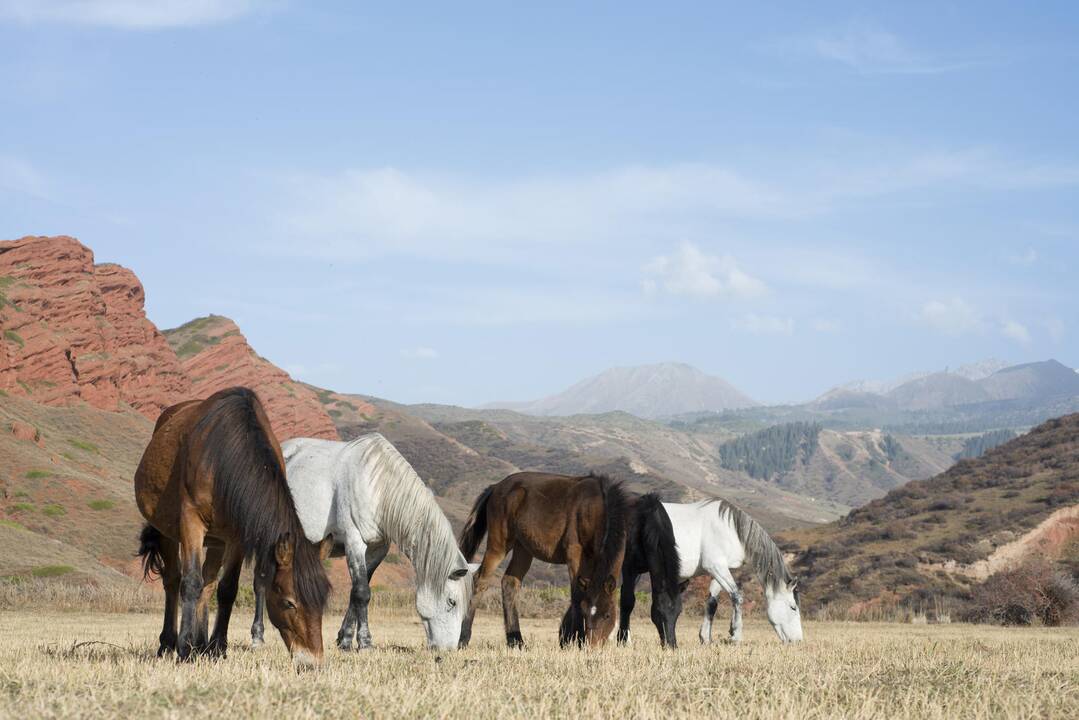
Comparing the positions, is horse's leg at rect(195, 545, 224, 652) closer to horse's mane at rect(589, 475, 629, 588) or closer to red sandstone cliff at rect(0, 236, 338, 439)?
horse's mane at rect(589, 475, 629, 588)

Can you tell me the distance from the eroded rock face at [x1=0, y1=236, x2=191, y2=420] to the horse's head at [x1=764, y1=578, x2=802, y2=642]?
50386 mm

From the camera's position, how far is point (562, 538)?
12.9 m

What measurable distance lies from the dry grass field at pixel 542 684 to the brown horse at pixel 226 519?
436 mm

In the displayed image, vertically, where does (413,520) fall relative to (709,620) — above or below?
above

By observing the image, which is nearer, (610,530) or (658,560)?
(610,530)

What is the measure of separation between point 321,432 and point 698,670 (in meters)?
71.8

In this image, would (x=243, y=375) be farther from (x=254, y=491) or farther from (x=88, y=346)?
(x=254, y=491)

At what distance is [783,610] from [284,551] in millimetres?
10061

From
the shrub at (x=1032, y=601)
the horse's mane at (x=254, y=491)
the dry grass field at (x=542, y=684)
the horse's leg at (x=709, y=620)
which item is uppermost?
the horse's mane at (x=254, y=491)

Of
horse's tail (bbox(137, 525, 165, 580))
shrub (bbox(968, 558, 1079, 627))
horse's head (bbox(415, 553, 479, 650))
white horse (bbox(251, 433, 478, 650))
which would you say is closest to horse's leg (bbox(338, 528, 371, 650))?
white horse (bbox(251, 433, 478, 650))

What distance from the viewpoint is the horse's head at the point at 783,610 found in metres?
16.4

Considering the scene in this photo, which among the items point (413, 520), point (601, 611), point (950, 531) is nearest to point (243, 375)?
point (950, 531)

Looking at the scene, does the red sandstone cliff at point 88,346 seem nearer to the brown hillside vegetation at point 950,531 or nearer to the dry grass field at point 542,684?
the brown hillside vegetation at point 950,531

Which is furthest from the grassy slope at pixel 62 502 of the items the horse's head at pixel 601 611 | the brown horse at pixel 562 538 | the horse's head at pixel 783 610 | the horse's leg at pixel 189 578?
the horse's leg at pixel 189 578
